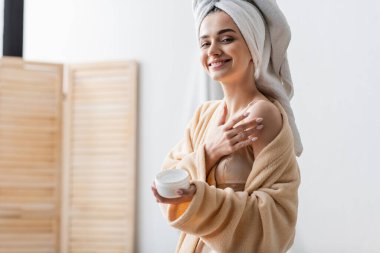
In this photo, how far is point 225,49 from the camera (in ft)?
4.51

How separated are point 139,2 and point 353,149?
1.66m

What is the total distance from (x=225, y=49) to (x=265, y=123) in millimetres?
198

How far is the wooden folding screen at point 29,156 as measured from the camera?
124 inches

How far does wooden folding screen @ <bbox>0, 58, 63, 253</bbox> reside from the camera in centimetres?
314

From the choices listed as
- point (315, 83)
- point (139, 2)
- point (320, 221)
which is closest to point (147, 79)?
point (139, 2)

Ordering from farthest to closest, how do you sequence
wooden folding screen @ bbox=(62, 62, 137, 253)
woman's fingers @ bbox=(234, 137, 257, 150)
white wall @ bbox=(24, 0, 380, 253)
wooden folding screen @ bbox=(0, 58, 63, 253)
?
wooden folding screen @ bbox=(62, 62, 137, 253), wooden folding screen @ bbox=(0, 58, 63, 253), white wall @ bbox=(24, 0, 380, 253), woman's fingers @ bbox=(234, 137, 257, 150)

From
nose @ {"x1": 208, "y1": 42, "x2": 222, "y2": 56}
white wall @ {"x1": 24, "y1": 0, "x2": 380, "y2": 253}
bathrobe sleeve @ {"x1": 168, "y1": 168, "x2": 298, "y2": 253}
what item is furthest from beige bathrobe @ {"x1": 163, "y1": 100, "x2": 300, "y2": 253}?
white wall @ {"x1": 24, "y1": 0, "x2": 380, "y2": 253}

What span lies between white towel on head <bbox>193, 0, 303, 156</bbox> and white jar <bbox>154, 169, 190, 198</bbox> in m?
0.34

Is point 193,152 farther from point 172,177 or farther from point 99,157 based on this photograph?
point 99,157

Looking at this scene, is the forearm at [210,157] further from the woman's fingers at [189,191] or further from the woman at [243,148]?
the woman's fingers at [189,191]

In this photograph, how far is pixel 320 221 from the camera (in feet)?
8.04

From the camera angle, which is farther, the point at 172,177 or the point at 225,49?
the point at 225,49

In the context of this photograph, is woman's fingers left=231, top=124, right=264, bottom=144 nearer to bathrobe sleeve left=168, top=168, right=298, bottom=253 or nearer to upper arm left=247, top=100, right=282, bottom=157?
upper arm left=247, top=100, right=282, bottom=157

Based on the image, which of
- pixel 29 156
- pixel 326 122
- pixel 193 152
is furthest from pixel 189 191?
pixel 29 156
